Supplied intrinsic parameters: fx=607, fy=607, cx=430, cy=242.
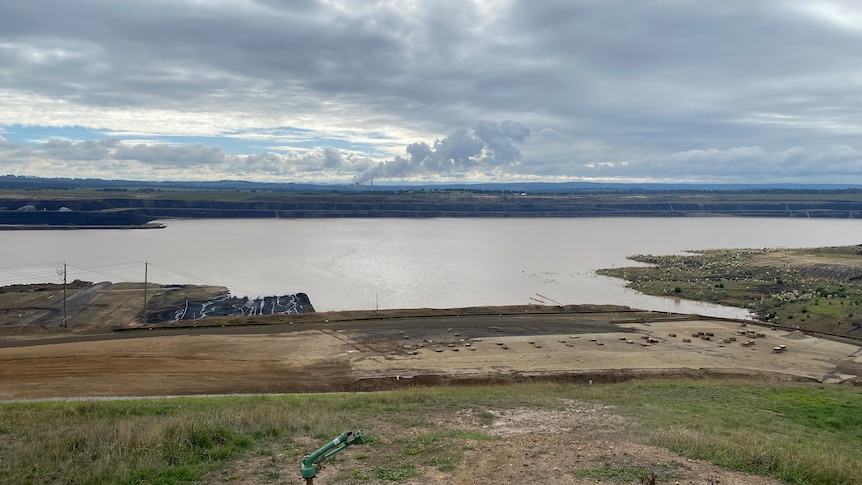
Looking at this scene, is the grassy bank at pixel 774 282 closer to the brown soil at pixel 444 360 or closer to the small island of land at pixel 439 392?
the small island of land at pixel 439 392

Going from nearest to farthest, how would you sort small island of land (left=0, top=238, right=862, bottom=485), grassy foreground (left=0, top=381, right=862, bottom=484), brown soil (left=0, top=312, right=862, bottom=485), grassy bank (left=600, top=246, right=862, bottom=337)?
grassy foreground (left=0, top=381, right=862, bottom=484) < small island of land (left=0, top=238, right=862, bottom=485) < brown soil (left=0, top=312, right=862, bottom=485) < grassy bank (left=600, top=246, right=862, bottom=337)

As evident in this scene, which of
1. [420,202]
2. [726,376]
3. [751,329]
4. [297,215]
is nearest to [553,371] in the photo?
[726,376]

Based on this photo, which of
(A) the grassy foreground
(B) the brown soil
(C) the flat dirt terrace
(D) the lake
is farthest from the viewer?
(D) the lake

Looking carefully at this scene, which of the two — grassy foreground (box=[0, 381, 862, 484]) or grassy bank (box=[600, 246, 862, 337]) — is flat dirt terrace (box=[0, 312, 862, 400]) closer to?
grassy foreground (box=[0, 381, 862, 484])

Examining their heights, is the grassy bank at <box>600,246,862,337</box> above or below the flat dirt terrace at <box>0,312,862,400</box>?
above

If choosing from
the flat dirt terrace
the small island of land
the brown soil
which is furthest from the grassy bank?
the brown soil

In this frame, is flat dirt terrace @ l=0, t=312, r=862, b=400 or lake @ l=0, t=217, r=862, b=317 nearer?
flat dirt terrace @ l=0, t=312, r=862, b=400

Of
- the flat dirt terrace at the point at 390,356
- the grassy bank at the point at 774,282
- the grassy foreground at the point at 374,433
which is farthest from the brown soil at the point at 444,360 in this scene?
the grassy bank at the point at 774,282
